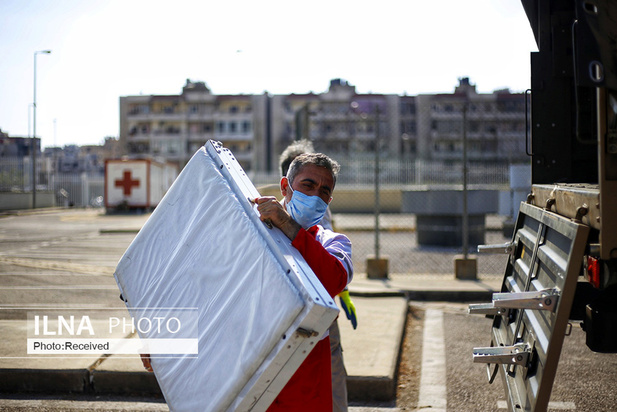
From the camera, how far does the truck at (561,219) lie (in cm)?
189

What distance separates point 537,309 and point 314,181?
96 cm

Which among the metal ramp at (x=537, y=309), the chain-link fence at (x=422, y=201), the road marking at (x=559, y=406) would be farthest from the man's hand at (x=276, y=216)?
the road marking at (x=559, y=406)

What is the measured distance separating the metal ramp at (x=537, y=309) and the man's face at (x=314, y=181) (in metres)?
0.79

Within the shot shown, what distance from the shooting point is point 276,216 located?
2.10 m

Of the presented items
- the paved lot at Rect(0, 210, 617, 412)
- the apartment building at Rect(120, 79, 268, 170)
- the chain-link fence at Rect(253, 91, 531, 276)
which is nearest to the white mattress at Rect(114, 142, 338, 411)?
the paved lot at Rect(0, 210, 617, 412)

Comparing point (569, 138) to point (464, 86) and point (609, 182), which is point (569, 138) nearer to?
point (609, 182)

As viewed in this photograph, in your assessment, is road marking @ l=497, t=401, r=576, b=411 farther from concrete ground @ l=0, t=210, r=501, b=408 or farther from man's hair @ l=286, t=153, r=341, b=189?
man's hair @ l=286, t=153, r=341, b=189

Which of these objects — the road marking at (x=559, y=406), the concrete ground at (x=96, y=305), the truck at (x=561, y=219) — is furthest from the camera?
the concrete ground at (x=96, y=305)

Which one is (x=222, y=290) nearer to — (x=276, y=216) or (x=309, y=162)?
(x=276, y=216)

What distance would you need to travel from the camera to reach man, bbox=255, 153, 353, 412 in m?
2.12

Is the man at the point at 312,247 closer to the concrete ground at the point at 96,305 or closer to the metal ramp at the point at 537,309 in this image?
the metal ramp at the point at 537,309

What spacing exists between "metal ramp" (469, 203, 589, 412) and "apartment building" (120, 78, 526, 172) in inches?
2347

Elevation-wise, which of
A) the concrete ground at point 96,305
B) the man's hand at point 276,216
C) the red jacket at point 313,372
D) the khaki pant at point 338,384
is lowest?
the concrete ground at point 96,305

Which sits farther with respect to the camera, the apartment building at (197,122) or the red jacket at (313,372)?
the apartment building at (197,122)
